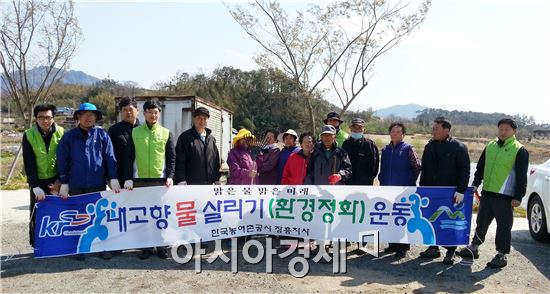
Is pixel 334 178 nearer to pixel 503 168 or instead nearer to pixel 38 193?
pixel 503 168

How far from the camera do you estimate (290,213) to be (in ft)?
16.1

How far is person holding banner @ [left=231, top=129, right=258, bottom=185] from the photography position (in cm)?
536

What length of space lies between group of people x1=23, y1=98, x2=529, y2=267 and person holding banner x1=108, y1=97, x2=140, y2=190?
12 mm

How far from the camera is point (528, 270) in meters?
4.75

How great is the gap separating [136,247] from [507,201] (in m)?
4.48

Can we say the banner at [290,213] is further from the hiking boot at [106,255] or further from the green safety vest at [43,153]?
the green safety vest at [43,153]

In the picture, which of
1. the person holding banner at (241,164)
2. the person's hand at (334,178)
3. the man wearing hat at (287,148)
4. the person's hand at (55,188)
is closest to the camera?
the person's hand at (55,188)

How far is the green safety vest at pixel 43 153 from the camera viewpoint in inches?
177

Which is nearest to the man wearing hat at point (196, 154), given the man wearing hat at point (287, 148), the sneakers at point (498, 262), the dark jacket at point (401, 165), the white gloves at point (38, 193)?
the man wearing hat at point (287, 148)

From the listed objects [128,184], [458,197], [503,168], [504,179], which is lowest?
[458,197]

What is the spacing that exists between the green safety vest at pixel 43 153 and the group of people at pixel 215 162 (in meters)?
0.01

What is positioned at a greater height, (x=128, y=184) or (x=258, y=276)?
(x=128, y=184)

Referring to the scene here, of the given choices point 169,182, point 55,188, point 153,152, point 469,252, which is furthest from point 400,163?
point 55,188

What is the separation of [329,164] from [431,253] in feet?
5.75
